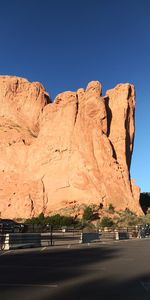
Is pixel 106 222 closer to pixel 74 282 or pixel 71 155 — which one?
pixel 71 155

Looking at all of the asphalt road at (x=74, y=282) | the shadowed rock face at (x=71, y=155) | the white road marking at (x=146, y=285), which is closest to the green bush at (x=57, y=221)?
the shadowed rock face at (x=71, y=155)

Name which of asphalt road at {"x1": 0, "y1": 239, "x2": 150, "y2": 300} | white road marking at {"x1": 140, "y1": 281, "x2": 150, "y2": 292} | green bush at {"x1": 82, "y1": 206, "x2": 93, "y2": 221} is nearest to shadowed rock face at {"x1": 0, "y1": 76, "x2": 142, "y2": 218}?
green bush at {"x1": 82, "y1": 206, "x2": 93, "y2": 221}

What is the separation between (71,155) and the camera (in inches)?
3597

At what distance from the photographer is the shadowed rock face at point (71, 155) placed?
290 ft

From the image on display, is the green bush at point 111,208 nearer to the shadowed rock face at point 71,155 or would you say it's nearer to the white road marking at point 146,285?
the shadowed rock face at point 71,155

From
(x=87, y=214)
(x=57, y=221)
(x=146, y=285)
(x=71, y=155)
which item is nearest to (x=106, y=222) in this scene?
(x=87, y=214)

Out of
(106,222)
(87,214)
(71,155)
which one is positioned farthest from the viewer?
(71,155)

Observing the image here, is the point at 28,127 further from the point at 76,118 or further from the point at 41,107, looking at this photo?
the point at 76,118

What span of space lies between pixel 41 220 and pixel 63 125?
80.2 feet

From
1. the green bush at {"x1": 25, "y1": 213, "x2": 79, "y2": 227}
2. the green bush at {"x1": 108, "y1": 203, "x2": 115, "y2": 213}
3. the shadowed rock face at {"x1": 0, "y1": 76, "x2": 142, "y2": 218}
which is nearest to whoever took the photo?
the green bush at {"x1": 25, "y1": 213, "x2": 79, "y2": 227}

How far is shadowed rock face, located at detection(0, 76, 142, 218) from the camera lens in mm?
88312

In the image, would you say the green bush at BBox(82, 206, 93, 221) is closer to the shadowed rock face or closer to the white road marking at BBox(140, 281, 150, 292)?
the shadowed rock face

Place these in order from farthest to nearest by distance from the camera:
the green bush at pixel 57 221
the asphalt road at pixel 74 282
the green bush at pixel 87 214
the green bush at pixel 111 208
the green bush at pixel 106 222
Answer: the green bush at pixel 111 208, the green bush at pixel 87 214, the green bush at pixel 106 222, the green bush at pixel 57 221, the asphalt road at pixel 74 282

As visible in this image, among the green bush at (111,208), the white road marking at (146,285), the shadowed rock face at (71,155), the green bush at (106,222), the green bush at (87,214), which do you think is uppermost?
the shadowed rock face at (71,155)
